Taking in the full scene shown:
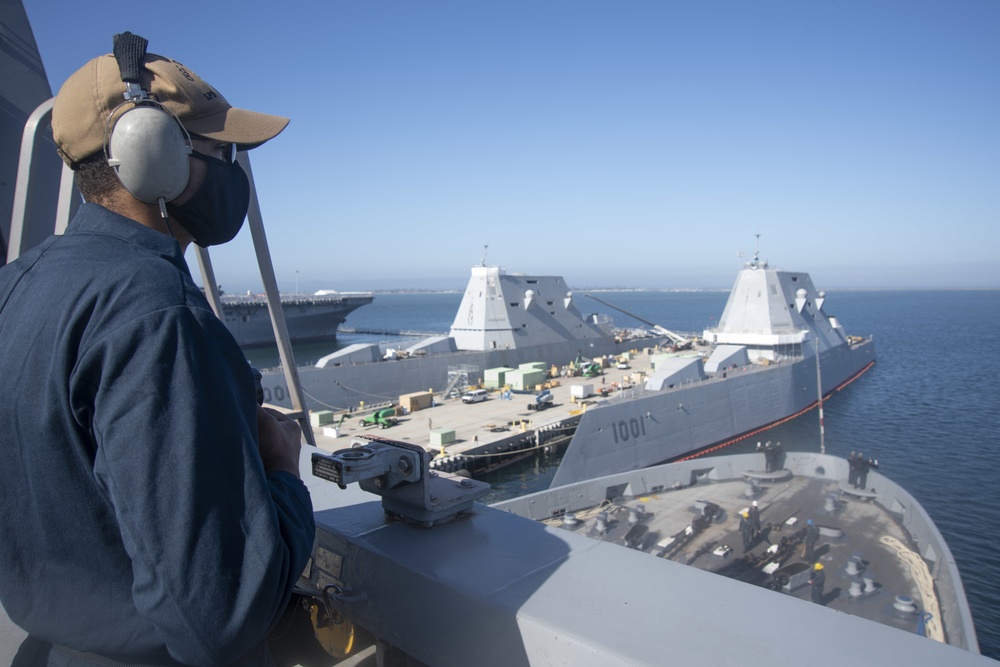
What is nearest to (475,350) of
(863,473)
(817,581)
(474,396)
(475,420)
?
(474,396)

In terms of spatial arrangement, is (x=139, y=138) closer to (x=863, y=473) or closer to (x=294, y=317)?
(x=863, y=473)

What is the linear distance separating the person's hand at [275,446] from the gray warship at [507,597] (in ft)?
1.05

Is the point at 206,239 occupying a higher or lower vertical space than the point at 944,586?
higher

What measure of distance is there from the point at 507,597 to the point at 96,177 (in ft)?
4.46

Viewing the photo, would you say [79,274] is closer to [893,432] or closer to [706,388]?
[706,388]

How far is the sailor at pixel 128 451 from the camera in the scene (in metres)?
0.91

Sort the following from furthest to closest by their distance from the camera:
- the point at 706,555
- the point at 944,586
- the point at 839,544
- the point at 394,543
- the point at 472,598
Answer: the point at 839,544, the point at 706,555, the point at 944,586, the point at 394,543, the point at 472,598

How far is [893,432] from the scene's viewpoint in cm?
2539

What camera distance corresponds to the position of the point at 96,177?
1.24 m

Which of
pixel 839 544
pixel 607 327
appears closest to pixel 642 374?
pixel 607 327

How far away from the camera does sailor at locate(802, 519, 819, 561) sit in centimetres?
993

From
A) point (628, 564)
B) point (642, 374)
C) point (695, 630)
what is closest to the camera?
point (695, 630)

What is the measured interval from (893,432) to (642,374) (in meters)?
11.2

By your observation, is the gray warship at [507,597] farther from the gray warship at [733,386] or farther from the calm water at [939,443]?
the gray warship at [733,386]
